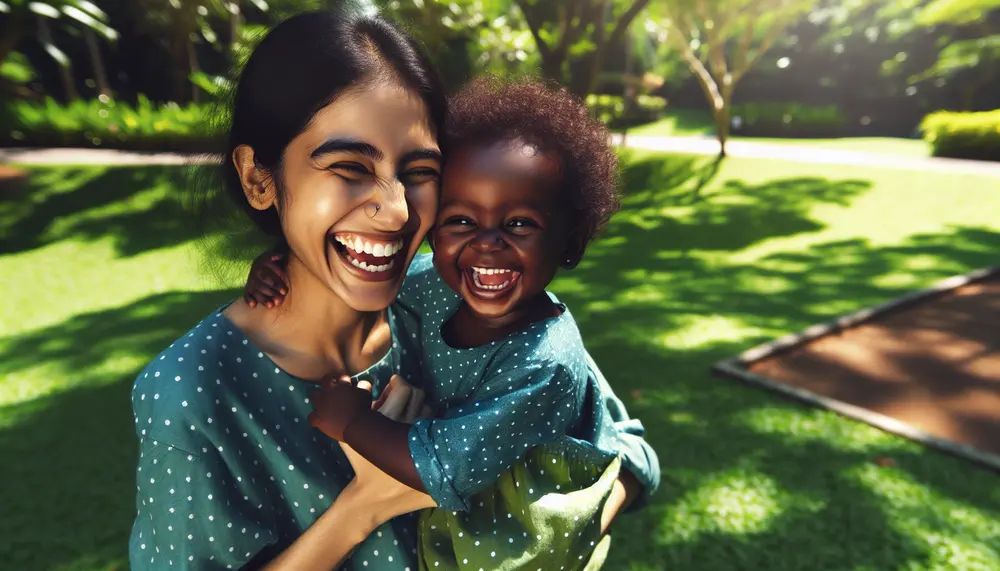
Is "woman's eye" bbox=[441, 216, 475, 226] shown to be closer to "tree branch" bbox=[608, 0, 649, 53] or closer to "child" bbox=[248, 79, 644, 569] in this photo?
"child" bbox=[248, 79, 644, 569]

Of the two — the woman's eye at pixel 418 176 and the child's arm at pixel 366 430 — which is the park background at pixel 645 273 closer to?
the woman's eye at pixel 418 176

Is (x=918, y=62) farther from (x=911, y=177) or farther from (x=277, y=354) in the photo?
(x=277, y=354)

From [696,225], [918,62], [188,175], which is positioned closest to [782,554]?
[188,175]

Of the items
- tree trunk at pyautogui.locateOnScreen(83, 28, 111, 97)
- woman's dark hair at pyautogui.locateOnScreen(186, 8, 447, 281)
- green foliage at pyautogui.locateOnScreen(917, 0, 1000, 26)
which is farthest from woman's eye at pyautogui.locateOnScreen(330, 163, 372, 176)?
green foliage at pyautogui.locateOnScreen(917, 0, 1000, 26)

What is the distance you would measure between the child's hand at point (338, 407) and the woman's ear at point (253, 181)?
404 millimetres

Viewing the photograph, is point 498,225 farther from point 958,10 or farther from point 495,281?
point 958,10

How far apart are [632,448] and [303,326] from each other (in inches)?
34.7

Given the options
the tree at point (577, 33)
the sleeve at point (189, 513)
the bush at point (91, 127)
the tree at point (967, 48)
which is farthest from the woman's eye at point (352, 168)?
the tree at point (967, 48)

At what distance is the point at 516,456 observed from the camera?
1.53 m

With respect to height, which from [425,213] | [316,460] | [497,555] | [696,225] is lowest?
[696,225]

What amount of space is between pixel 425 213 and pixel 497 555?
0.72 meters

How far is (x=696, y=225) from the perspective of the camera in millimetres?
12836

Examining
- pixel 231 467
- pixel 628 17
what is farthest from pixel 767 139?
pixel 231 467

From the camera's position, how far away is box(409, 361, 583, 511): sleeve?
1.44 meters
